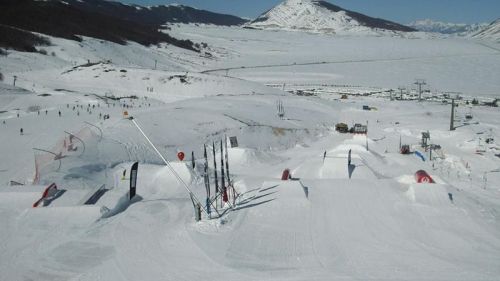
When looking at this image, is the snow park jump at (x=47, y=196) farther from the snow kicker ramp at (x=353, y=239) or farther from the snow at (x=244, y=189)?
the snow kicker ramp at (x=353, y=239)

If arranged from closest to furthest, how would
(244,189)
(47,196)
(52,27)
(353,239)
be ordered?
(353,239) → (47,196) → (244,189) → (52,27)

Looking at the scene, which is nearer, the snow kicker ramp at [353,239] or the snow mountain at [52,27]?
the snow kicker ramp at [353,239]

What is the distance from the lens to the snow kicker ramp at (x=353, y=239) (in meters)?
8.59

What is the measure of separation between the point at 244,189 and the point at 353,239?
4.74 m

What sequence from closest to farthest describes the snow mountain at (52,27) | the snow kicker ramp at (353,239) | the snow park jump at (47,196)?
the snow kicker ramp at (353,239) → the snow park jump at (47,196) → the snow mountain at (52,27)

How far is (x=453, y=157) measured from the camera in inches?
973

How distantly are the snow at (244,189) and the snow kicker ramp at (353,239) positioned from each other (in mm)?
43

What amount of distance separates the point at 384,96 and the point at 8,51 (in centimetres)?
4716

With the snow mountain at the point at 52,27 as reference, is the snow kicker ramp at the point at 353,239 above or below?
below

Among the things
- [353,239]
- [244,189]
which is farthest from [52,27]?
[353,239]

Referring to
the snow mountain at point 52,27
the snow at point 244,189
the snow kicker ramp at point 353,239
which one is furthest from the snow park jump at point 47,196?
the snow mountain at point 52,27

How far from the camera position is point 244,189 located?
1406 cm

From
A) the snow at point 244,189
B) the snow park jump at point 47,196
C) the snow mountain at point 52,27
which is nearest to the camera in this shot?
the snow at point 244,189

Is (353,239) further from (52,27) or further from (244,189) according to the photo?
(52,27)
